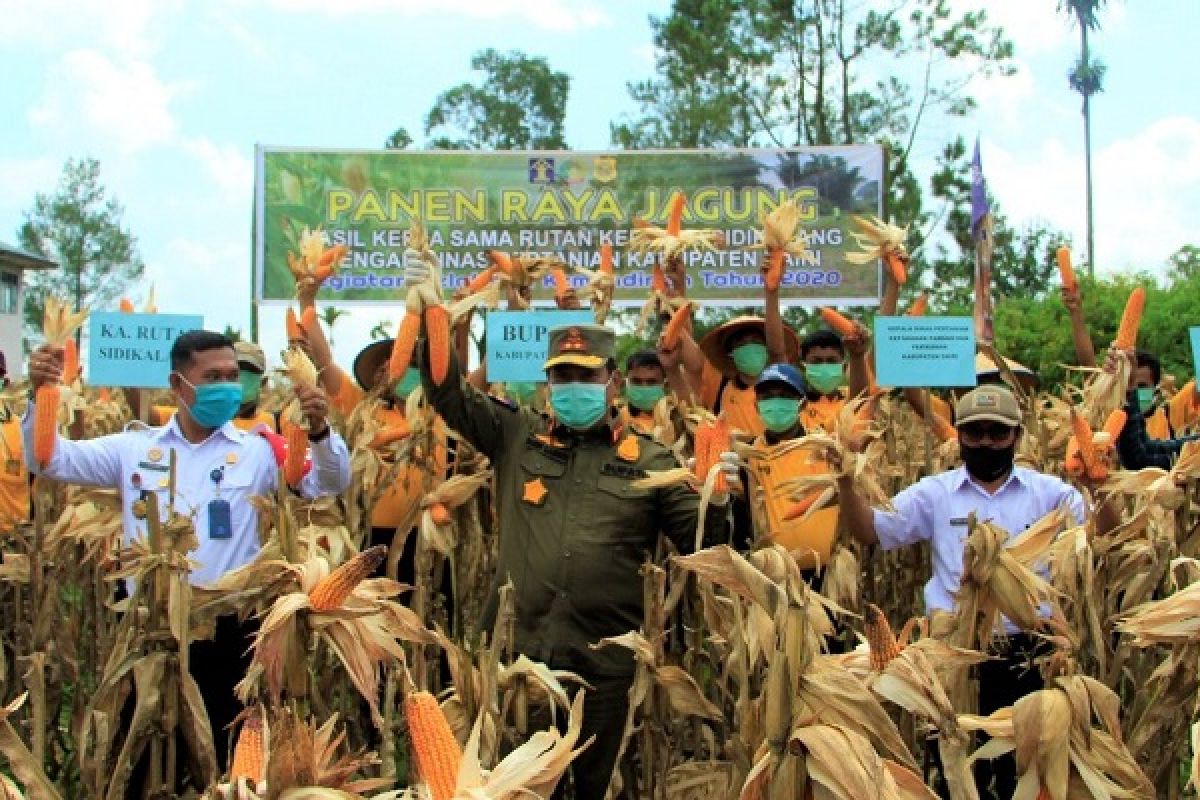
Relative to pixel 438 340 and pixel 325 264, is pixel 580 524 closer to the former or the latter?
pixel 438 340

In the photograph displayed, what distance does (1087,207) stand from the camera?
43.9 m

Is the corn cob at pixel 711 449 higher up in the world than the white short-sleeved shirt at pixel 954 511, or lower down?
higher up

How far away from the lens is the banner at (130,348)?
5409 millimetres

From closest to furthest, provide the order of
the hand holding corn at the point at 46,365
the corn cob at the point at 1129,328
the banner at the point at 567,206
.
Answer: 1. the hand holding corn at the point at 46,365
2. the corn cob at the point at 1129,328
3. the banner at the point at 567,206

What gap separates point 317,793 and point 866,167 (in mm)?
14059

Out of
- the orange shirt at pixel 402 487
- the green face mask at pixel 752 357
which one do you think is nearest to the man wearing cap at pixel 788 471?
the green face mask at pixel 752 357

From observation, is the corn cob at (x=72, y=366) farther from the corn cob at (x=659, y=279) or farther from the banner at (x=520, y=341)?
the corn cob at (x=659, y=279)

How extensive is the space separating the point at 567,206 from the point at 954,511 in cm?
1174

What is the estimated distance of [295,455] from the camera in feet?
13.7

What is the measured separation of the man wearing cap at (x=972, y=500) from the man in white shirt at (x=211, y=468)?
1.70 m

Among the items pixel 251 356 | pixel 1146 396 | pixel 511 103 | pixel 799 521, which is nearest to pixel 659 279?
pixel 251 356

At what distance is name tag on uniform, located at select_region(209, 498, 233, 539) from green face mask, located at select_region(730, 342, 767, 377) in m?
3.06

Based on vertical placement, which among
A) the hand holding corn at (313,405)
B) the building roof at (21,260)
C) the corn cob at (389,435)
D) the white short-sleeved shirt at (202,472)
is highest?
the building roof at (21,260)

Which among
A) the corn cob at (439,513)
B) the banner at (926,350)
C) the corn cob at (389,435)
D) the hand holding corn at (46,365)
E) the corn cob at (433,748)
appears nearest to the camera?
the corn cob at (433,748)
